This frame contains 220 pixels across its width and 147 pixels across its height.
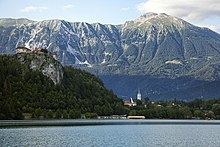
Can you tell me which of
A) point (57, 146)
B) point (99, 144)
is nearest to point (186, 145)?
point (99, 144)

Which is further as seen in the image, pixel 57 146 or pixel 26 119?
pixel 26 119

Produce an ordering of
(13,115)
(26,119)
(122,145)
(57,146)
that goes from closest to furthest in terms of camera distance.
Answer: (57,146)
(122,145)
(13,115)
(26,119)

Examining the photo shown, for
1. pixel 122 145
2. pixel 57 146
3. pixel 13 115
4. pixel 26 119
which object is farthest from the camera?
pixel 26 119

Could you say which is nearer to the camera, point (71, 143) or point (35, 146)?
point (35, 146)

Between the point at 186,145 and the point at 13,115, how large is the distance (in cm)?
11331

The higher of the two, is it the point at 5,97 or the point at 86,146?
the point at 5,97

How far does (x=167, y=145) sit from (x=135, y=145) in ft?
19.1

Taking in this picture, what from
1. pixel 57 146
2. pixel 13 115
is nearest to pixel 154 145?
pixel 57 146

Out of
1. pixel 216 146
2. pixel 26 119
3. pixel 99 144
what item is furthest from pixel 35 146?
pixel 26 119

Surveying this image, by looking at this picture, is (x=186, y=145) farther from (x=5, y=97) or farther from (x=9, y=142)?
(x=5, y=97)

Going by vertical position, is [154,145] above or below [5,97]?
below

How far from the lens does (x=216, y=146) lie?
83.2 m

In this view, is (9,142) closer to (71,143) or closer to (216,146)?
(71,143)

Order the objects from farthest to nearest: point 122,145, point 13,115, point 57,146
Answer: point 13,115, point 122,145, point 57,146
